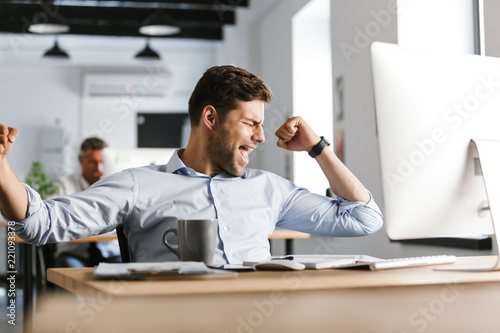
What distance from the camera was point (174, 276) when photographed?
0.98m

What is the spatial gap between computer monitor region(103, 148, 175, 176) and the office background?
1415mm

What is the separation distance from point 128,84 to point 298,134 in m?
7.37

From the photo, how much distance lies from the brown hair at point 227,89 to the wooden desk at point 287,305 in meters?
0.71

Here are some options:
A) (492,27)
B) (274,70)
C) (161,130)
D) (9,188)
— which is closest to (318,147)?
(9,188)

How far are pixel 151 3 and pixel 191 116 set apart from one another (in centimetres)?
551

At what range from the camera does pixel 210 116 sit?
173cm

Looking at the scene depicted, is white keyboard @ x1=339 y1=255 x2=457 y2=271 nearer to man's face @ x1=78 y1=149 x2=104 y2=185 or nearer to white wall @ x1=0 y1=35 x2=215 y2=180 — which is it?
man's face @ x1=78 y1=149 x2=104 y2=185

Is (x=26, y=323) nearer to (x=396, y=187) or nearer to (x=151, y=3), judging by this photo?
(x=396, y=187)

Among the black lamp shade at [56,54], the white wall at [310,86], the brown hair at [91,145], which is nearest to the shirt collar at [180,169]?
the brown hair at [91,145]

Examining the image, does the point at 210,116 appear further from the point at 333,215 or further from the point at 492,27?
the point at 492,27

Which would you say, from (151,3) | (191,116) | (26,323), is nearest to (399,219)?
(191,116)

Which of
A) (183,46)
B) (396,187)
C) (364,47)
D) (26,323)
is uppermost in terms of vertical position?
(183,46)

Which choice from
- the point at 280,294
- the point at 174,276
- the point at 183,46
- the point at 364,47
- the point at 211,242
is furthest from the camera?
the point at 183,46

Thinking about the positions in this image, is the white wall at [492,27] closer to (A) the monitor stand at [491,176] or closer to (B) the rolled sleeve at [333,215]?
(B) the rolled sleeve at [333,215]
